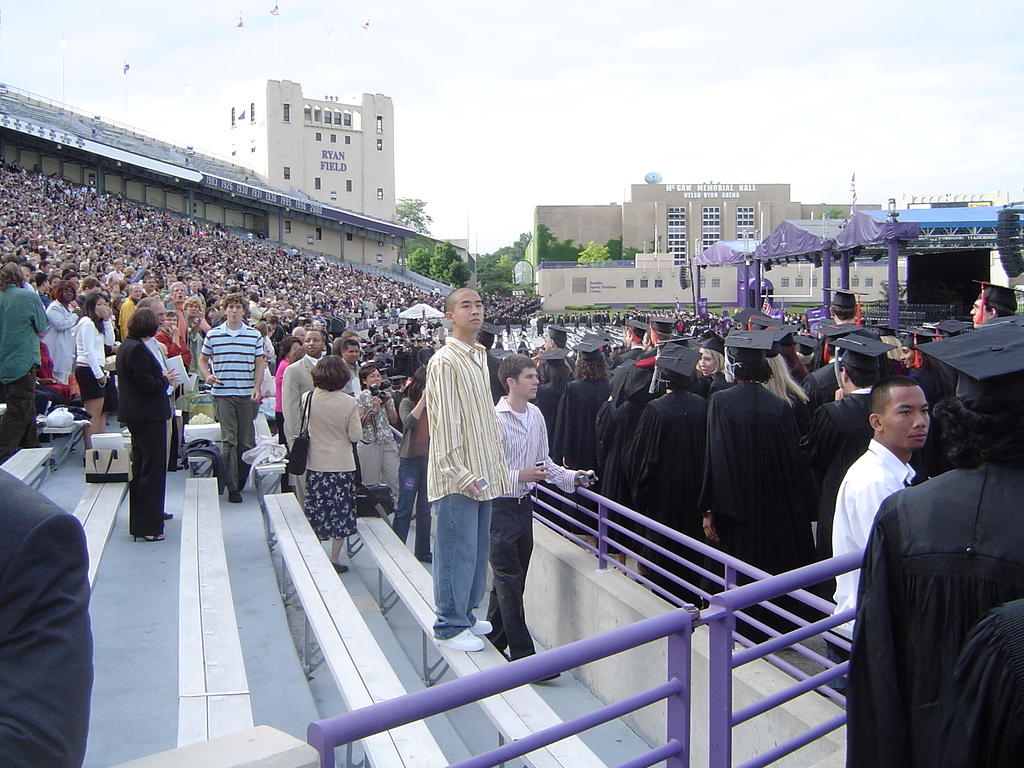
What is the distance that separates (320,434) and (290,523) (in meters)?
0.69

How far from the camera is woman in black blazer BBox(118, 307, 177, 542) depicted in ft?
18.7

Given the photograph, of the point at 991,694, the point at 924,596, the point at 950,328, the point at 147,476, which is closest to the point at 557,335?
the point at 950,328

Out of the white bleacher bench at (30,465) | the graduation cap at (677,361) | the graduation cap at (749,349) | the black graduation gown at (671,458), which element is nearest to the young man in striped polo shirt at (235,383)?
the white bleacher bench at (30,465)

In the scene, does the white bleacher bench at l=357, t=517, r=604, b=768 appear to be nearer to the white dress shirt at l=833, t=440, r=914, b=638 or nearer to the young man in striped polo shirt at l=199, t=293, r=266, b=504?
the white dress shirt at l=833, t=440, r=914, b=638

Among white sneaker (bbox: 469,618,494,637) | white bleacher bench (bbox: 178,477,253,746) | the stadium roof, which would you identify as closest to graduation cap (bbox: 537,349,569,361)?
white bleacher bench (bbox: 178,477,253,746)

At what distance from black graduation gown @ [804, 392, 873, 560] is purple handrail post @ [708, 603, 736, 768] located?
2.15 meters

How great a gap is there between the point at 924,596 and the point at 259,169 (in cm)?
8267

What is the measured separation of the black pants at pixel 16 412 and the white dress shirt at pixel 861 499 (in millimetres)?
6092

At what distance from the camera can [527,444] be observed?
193 inches

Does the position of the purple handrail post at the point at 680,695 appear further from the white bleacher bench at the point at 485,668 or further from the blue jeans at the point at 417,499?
the blue jeans at the point at 417,499

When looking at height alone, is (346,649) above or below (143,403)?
below

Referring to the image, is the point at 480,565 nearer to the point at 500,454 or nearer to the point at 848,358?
the point at 500,454

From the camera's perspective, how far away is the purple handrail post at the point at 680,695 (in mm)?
2375

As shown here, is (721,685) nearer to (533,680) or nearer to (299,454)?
(533,680)
